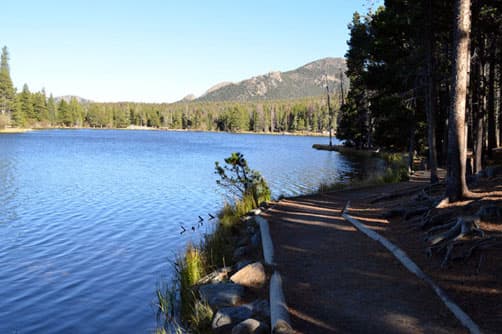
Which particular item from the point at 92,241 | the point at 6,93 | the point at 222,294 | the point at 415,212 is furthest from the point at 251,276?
the point at 6,93

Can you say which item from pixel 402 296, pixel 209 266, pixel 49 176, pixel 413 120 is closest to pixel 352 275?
pixel 402 296

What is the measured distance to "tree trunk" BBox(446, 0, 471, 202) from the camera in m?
11.8

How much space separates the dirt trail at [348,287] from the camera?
6.19 m

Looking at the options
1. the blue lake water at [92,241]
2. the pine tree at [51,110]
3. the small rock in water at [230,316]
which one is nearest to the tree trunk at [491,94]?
the blue lake water at [92,241]

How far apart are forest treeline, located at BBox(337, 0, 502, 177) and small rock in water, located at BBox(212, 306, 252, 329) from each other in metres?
8.60

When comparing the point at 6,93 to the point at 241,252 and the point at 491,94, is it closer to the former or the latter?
the point at 491,94

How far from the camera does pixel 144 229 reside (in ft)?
55.4

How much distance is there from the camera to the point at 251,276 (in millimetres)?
8586

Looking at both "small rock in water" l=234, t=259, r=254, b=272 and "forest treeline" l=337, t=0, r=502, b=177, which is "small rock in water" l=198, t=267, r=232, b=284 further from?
"forest treeline" l=337, t=0, r=502, b=177

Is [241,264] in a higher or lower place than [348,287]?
lower

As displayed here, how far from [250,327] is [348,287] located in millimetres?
2148

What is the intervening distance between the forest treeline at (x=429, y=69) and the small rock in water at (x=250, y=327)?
8.89m

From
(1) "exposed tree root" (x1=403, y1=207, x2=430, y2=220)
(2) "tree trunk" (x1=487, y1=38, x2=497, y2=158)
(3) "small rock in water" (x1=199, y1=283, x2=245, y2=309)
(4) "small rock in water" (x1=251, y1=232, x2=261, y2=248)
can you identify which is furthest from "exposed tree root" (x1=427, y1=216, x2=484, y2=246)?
(2) "tree trunk" (x1=487, y1=38, x2=497, y2=158)

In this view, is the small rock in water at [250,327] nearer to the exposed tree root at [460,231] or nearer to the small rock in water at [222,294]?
the small rock in water at [222,294]
